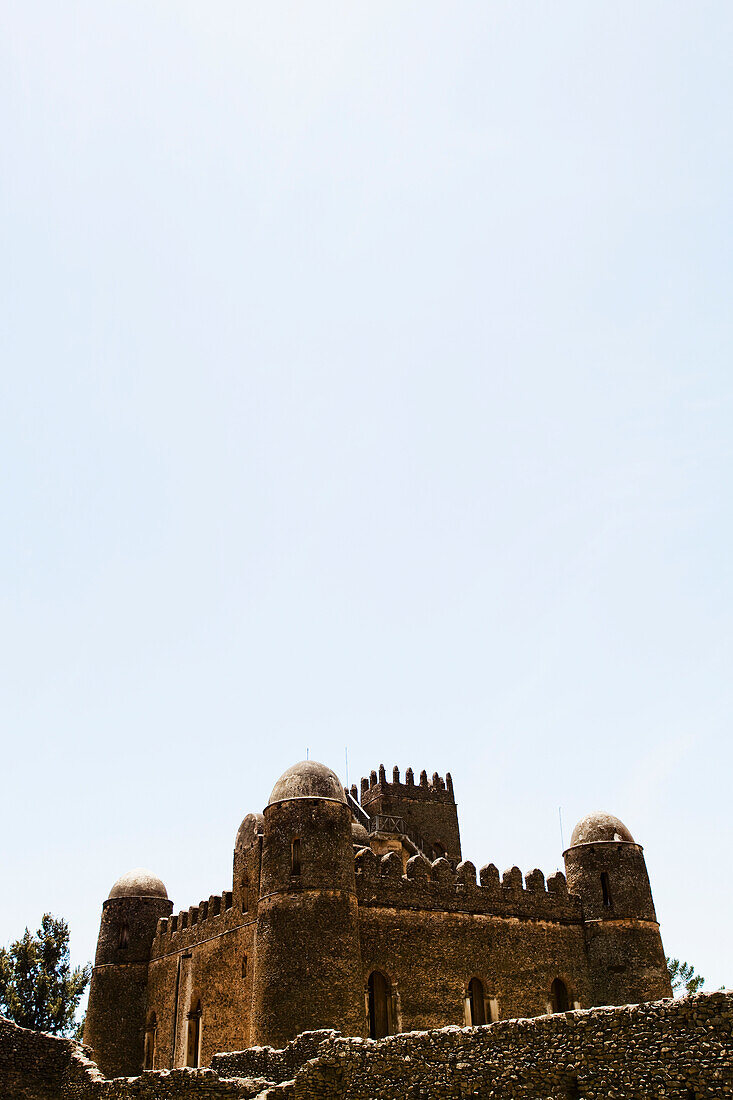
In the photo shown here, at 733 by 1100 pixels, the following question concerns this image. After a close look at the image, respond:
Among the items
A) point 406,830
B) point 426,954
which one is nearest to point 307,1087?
point 426,954

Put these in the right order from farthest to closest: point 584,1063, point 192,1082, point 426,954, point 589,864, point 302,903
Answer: point 589,864, point 426,954, point 302,903, point 192,1082, point 584,1063

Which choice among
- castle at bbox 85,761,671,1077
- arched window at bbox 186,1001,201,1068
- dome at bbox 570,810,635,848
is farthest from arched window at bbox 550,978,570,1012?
arched window at bbox 186,1001,201,1068

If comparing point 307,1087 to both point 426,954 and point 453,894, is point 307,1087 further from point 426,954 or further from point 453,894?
point 453,894

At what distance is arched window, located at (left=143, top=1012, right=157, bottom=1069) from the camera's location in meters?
28.9

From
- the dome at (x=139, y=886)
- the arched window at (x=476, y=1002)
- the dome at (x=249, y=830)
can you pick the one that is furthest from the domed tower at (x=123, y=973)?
the arched window at (x=476, y=1002)

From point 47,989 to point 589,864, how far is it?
2299 centimetres

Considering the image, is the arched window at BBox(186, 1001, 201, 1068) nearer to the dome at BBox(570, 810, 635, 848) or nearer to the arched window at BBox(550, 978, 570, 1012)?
the arched window at BBox(550, 978, 570, 1012)

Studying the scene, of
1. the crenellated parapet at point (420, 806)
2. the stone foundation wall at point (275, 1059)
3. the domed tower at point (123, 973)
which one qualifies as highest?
the crenellated parapet at point (420, 806)

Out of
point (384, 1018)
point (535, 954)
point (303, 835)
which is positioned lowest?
point (384, 1018)

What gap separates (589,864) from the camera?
93.4 ft

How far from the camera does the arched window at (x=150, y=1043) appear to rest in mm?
28891

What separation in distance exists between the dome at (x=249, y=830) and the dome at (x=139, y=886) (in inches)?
204

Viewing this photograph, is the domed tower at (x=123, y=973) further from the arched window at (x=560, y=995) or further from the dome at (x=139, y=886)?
the arched window at (x=560, y=995)

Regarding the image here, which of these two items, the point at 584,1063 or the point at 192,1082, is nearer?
the point at 584,1063
